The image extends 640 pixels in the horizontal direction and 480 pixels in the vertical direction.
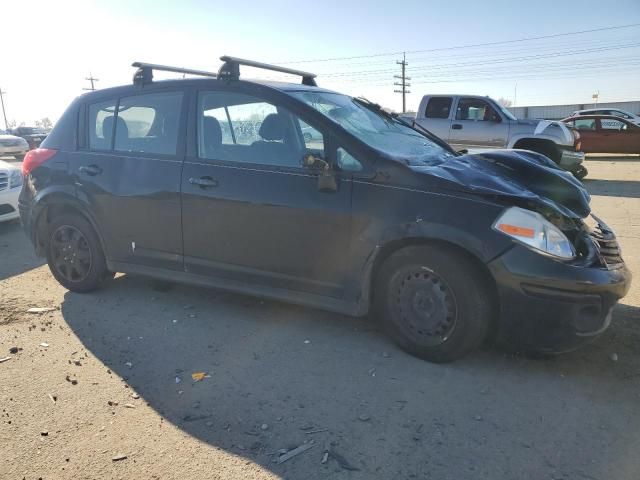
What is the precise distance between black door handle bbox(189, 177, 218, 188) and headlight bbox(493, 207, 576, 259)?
200 centimetres

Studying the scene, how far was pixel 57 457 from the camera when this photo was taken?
240cm

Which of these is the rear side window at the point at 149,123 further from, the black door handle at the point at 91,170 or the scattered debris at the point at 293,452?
the scattered debris at the point at 293,452

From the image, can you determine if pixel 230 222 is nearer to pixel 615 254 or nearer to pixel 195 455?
pixel 195 455

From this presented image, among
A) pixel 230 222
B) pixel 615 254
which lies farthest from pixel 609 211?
pixel 230 222

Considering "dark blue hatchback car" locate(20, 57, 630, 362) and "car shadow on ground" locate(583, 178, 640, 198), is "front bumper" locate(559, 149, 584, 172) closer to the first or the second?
"car shadow on ground" locate(583, 178, 640, 198)

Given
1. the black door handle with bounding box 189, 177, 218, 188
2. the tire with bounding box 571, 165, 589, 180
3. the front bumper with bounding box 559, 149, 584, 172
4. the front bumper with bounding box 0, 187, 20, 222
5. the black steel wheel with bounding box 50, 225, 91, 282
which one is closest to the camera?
the black door handle with bounding box 189, 177, 218, 188

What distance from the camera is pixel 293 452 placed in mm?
2416

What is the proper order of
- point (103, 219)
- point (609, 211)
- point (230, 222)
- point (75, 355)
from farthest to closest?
point (609, 211), point (103, 219), point (230, 222), point (75, 355)

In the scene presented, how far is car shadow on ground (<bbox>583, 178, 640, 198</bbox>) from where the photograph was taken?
10070 millimetres

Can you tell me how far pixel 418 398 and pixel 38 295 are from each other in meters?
3.65

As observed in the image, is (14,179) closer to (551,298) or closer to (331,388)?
(331,388)

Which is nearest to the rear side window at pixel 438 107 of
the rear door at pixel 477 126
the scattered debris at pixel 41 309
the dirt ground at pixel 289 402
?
the rear door at pixel 477 126

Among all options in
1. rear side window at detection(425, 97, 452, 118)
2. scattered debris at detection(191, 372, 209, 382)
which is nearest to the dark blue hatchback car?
scattered debris at detection(191, 372, 209, 382)

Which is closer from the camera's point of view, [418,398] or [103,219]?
[418,398]
